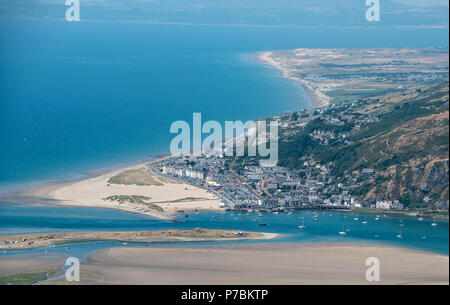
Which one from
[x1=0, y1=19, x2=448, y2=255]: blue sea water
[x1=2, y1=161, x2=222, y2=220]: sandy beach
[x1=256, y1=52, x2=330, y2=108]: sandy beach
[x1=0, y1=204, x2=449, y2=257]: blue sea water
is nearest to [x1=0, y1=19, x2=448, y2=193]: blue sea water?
[x1=0, y1=19, x2=448, y2=255]: blue sea water

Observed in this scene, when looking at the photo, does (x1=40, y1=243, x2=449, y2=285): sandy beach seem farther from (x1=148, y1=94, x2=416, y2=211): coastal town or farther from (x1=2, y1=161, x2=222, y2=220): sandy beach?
(x1=148, y1=94, x2=416, y2=211): coastal town

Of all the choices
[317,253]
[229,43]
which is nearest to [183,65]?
[229,43]

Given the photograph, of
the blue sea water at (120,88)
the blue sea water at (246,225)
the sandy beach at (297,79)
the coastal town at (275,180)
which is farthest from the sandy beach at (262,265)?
the sandy beach at (297,79)

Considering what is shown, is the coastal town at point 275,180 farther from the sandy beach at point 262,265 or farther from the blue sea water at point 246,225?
the sandy beach at point 262,265

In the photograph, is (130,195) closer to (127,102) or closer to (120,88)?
(127,102)

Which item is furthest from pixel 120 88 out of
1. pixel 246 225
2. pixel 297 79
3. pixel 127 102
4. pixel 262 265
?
pixel 262 265

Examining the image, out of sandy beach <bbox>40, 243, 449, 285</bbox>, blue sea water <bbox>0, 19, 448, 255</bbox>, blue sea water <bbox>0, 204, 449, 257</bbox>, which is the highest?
blue sea water <bbox>0, 19, 448, 255</bbox>
